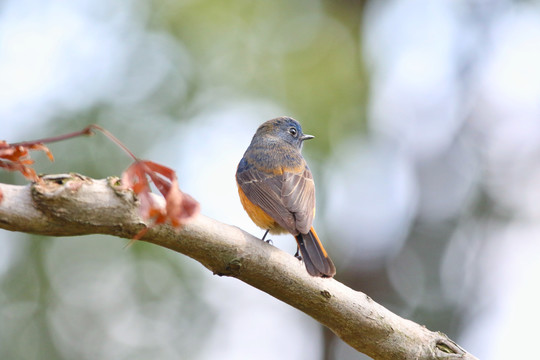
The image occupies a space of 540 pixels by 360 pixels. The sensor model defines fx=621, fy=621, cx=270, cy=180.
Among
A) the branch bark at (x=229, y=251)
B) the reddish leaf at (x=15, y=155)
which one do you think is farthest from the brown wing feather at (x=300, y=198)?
the reddish leaf at (x=15, y=155)

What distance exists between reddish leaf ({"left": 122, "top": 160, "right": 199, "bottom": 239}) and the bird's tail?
1287 millimetres

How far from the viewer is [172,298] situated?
9883mm

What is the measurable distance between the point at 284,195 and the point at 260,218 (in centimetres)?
29

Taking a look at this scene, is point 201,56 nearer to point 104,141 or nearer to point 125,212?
point 104,141

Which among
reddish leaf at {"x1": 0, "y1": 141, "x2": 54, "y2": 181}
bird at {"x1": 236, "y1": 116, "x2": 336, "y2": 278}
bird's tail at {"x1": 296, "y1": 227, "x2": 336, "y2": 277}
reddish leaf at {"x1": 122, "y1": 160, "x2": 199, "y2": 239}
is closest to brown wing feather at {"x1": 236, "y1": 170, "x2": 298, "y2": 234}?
bird at {"x1": 236, "y1": 116, "x2": 336, "y2": 278}

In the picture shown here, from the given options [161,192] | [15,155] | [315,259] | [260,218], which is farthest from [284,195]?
[15,155]

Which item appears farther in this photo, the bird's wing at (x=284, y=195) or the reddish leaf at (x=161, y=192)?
the bird's wing at (x=284, y=195)

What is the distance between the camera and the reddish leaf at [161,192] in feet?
7.00

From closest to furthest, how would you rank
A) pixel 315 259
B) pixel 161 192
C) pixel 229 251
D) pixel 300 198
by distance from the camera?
pixel 161 192, pixel 229 251, pixel 315 259, pixel 300 198

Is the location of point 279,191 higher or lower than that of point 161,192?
lower

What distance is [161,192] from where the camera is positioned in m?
2.17

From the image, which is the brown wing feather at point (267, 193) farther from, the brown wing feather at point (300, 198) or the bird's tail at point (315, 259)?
the bird's tail at point (315, 259)

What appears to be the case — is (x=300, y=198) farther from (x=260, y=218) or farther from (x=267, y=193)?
(x=260, y=218)

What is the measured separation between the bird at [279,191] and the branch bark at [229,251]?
0.38m
